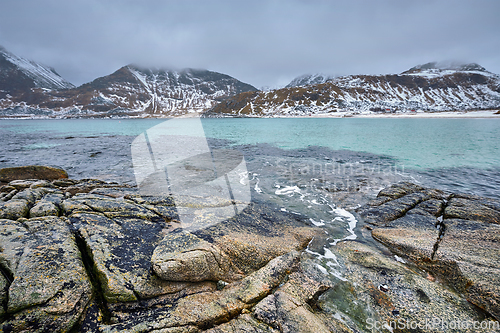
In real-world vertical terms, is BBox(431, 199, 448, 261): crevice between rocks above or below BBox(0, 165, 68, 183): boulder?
below

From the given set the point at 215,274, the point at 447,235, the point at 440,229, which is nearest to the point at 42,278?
the point at 215,274

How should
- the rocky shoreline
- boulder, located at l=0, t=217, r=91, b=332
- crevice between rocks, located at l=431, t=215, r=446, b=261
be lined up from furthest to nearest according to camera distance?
crevice between rocks, located at l=431, t=215, r=446, b=261 < the rocky shoreline < boulder, located at l=0, t=217, r=91, b=332

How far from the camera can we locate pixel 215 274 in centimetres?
514

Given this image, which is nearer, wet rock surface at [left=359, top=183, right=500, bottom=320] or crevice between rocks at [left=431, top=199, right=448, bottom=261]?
wet rock surface at [left=359, top=183, right=500, bottom=320]

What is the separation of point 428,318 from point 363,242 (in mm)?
3252

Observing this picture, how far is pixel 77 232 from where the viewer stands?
17.1ft

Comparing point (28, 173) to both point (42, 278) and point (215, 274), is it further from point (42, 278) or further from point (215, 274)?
point (215, 274)

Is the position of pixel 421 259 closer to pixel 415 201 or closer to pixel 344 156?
pixel 415 201

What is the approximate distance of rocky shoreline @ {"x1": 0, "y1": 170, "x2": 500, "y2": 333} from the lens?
368 centimetres

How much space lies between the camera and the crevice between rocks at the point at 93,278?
12.4ft

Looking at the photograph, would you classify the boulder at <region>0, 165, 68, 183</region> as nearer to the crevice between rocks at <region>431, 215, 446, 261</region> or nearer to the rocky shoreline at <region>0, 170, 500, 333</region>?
the rocky shoreline at <region>0, 170, 500, 333</region>

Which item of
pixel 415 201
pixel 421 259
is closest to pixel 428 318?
pixel 421 259

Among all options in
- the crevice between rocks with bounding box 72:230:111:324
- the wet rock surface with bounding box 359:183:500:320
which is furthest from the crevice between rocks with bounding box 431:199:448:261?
the crevice between rocks with bounding box 72:230:111:324

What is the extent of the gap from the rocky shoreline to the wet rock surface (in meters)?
0.04
